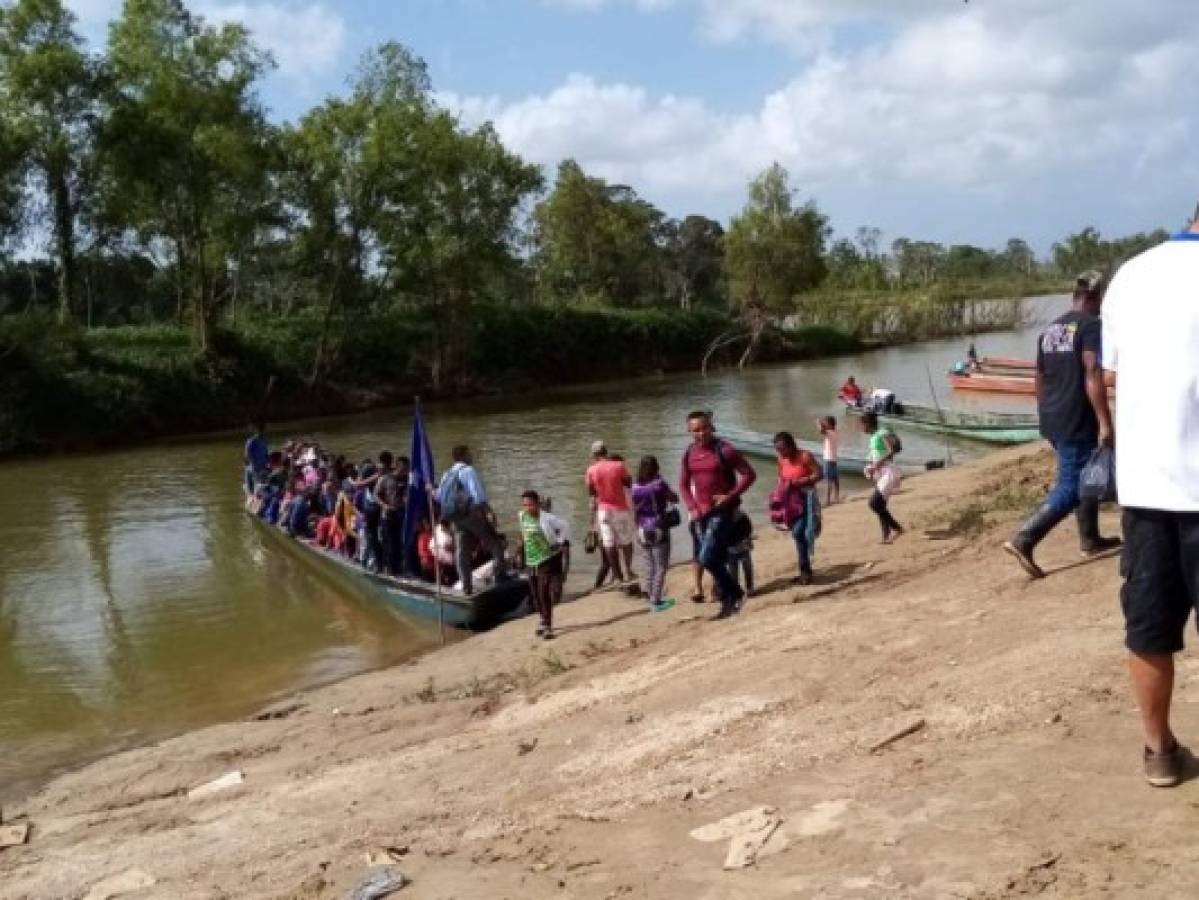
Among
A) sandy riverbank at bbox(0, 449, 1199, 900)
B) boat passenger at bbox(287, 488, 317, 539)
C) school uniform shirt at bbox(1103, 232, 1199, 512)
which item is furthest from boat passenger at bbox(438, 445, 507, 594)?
school uniform shirt at bbox(1103, 232, 1199, 512)

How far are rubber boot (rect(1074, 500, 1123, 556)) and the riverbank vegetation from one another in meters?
36.4

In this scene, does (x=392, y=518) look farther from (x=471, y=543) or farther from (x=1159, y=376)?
(x=1159, y=376)

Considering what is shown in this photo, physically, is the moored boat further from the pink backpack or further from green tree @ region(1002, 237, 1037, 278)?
green tree @ region(1002, 237, 1037, 278)

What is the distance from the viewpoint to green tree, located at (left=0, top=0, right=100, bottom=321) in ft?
124

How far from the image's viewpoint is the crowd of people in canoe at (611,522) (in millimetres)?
9781

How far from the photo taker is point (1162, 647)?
3986 millimetres

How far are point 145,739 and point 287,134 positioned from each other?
3754cm

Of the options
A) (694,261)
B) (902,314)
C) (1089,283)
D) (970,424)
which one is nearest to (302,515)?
(1089,283)

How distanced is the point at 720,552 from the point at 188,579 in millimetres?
10320

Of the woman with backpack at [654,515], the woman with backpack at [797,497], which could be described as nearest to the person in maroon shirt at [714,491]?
the woman with backpack at [797,497]

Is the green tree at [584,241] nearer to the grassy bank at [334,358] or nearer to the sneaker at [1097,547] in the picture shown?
the grassy bank at [334,358]

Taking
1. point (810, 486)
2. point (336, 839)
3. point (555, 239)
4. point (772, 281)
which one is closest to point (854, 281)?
point (772, 281)

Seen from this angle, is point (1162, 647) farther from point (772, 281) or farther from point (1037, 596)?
point (772, 281)

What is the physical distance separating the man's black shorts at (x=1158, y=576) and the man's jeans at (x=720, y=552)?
567 cm
